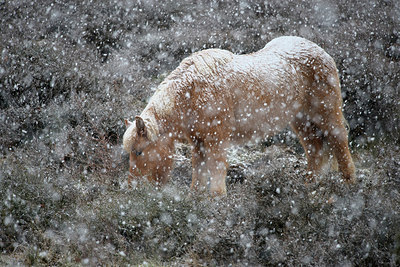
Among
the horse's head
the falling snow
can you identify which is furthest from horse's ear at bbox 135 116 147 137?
the falling snow

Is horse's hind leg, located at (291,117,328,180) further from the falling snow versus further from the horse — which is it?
the falling snow

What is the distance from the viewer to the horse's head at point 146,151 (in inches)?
177

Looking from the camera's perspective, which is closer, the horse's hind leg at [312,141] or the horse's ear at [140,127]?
the horse's ear at [140,127]

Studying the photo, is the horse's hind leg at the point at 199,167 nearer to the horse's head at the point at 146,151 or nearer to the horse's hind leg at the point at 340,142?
the horse's head at the point at 146,151

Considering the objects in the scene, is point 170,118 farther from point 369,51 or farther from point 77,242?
point 369,51

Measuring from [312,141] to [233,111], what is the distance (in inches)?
62.5

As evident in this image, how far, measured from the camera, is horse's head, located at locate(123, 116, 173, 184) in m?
4.48

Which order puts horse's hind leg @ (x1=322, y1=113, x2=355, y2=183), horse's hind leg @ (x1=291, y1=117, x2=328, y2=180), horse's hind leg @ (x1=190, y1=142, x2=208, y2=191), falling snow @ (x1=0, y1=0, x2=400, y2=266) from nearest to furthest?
falling snow @ (x1=0, y1=0, x2=400, y2=266) → horse's hind leg @ (x1=190, y1=142, x2=208, y2=191) → horse's hind leg @ (x1=322, y1=113, x2=355, y2=183) → horse's hind leg @ (x1=291, y1=117, x2=328, y2=180)

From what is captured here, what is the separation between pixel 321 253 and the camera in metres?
3.40

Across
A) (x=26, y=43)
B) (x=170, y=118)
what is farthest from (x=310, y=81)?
(x=26, y=43)

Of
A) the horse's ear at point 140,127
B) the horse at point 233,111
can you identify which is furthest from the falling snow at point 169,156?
the horse's ear at point 140,127

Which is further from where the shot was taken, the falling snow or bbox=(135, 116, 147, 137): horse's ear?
bbox=(135, 116, 147, 137): horse's ear

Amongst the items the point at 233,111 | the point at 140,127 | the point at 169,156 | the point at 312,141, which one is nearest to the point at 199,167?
the point at 169,156

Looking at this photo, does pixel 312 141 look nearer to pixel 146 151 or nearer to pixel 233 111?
pixel 233 111
